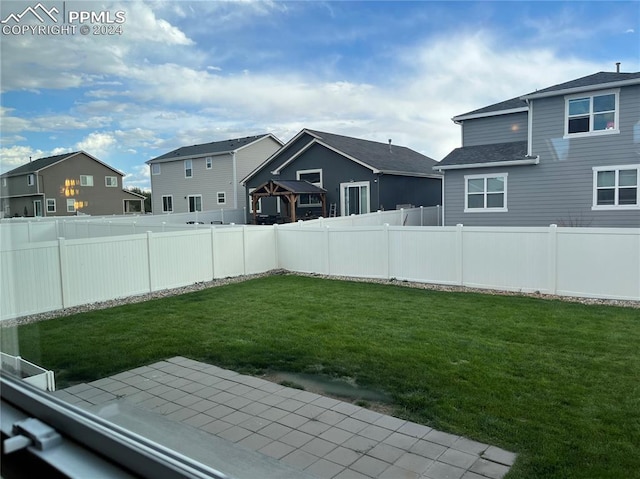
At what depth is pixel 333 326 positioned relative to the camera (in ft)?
15.7

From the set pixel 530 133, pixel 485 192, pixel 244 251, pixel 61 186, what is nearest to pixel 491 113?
pixel 530 133

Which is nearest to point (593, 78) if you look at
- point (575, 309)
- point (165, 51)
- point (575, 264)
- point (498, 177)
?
point (498, 177)

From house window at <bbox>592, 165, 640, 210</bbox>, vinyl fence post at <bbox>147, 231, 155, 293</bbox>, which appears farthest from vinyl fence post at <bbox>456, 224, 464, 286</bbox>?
house window at <bbox>592, 165, 640, 210</bbox>

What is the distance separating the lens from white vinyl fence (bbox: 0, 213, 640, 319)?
600cm

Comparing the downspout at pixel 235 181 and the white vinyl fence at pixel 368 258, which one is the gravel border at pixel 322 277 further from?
the downspout at pixel 235 181

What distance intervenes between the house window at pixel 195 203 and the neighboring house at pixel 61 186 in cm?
1638

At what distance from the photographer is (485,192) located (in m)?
12.6

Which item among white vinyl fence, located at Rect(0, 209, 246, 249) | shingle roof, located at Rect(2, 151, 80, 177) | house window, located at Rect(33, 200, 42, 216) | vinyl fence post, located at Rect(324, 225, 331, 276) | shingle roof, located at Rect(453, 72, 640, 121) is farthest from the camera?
shingle roof, located at Rect(453, 72, 640, 121)

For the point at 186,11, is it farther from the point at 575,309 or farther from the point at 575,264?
the point at 575,264

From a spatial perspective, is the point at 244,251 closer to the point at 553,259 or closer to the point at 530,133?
the point at 553,259

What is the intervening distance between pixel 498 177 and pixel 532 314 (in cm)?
785

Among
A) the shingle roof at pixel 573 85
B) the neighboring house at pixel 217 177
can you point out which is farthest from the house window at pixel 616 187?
the neighboring house at pixel 217 177

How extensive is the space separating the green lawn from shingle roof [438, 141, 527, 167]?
696 centimetres

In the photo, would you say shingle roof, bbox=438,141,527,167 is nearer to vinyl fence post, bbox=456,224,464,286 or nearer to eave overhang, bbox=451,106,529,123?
eave overhang, bbox=451,106,529,123
